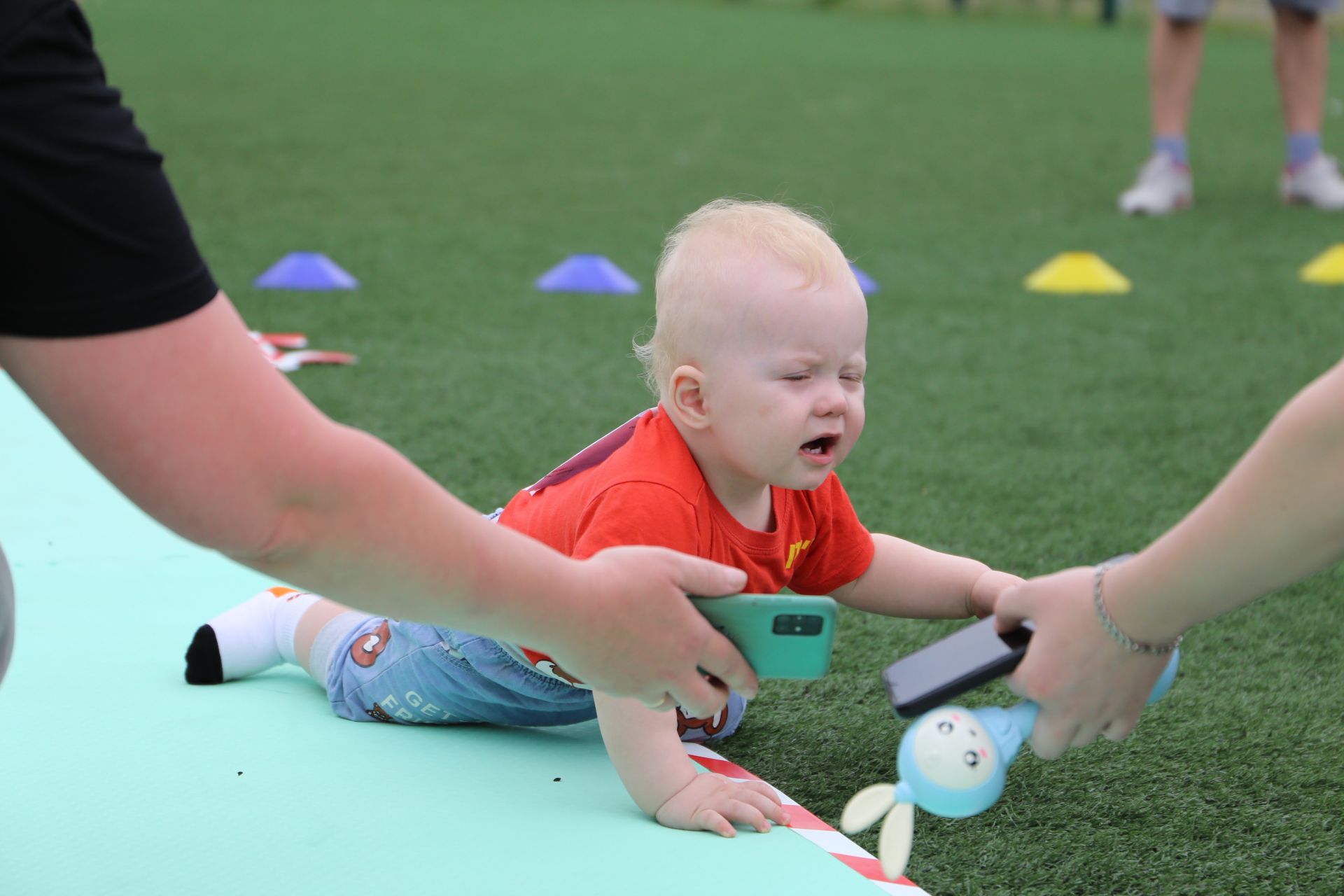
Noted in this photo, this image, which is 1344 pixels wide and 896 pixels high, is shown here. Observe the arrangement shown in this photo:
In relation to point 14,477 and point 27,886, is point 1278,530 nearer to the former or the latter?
point 27,886

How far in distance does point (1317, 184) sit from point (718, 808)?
4455 mm

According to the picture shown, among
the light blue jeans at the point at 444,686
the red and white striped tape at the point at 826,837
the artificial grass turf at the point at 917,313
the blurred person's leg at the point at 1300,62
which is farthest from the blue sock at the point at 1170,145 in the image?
the red and white striped tape at the point at 826,837

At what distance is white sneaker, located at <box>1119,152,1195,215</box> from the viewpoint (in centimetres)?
493

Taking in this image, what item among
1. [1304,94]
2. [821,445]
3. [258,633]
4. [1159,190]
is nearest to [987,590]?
[821,445]

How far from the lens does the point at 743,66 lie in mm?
9531

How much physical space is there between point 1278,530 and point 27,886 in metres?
1.09

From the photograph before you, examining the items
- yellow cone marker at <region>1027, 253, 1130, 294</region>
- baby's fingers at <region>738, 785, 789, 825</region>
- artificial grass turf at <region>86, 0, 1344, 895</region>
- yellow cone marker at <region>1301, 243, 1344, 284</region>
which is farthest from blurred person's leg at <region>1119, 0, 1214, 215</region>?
baby's fingers at <region>738, 785, 789, 825</region>

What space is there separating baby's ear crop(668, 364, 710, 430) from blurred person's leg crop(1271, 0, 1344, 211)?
4.05m

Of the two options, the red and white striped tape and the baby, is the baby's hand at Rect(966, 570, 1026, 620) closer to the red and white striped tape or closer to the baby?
the baby

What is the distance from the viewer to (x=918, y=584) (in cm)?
167

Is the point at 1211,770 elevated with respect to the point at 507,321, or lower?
elevated

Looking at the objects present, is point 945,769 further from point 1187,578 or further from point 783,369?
point 783,369

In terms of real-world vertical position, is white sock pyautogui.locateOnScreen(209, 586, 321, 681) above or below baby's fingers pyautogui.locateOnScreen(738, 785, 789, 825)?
below

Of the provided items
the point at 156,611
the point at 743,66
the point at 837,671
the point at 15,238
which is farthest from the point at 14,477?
the point at 743,66
